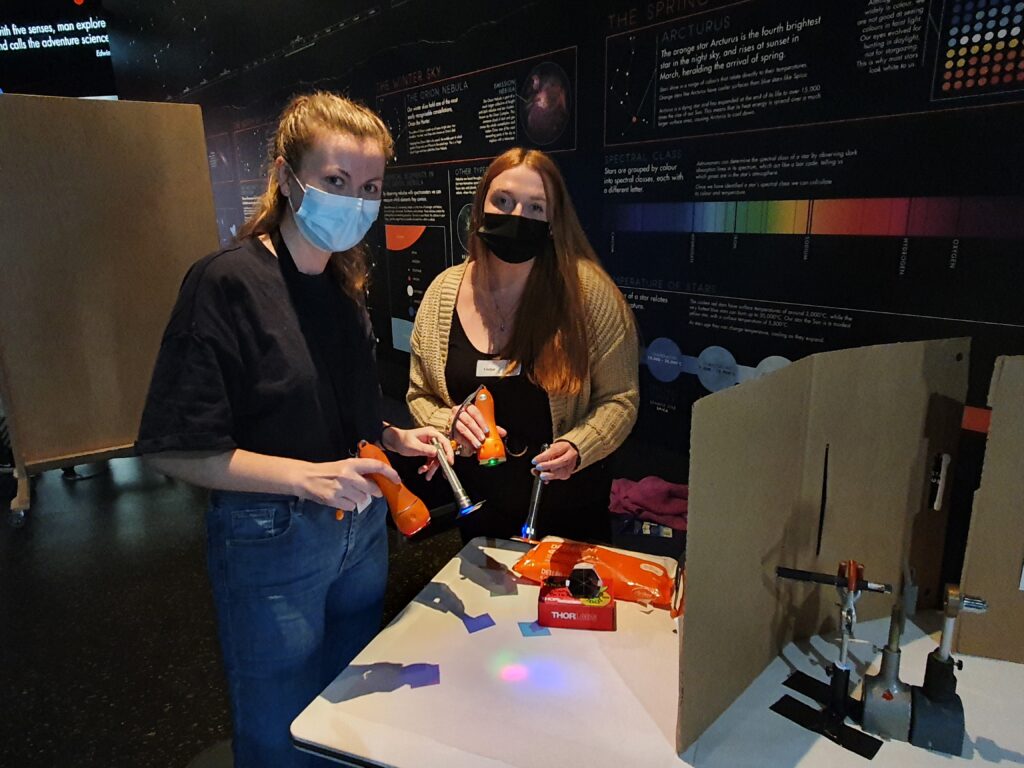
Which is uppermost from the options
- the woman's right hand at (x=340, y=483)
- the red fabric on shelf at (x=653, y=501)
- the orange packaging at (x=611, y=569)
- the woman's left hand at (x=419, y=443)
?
the woman's right hand at (x=340, y=483)

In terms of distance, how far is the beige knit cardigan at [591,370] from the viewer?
1.49 metres

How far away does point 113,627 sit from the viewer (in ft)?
7.75

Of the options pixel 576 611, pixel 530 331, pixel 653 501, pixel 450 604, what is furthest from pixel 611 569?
pixel 653 501

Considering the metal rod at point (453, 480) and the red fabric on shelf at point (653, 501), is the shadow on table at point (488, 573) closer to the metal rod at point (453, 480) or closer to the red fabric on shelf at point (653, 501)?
the metal rod at point (453, 480)

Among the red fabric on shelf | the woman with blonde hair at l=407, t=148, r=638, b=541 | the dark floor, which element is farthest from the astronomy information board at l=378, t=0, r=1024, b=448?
the dark floor

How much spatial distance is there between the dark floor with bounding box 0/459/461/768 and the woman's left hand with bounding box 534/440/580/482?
130cm

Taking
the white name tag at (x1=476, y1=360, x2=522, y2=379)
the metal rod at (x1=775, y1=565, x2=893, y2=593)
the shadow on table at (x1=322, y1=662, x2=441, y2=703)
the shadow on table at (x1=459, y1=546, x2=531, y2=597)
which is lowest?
the shadow on table at (x1=459, y1=546, x2=531, y2=597)

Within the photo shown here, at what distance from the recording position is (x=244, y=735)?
1108 mm

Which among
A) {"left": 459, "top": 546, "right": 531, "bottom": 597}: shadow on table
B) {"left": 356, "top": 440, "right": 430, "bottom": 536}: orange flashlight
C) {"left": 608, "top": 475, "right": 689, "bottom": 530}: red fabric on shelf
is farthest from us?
{"left": 608, "top": 475, "right": 689, "bottom": 530}: red fabric on shelf

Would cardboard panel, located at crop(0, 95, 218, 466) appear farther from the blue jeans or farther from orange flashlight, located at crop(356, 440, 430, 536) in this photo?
orange flashlight, located at crop(356, 440, 430, 536)

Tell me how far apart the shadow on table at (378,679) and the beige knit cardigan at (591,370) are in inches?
21.9

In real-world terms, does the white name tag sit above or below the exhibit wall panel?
below

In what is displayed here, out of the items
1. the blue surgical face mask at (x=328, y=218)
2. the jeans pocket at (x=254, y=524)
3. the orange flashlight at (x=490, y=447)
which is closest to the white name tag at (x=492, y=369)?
the orange flashlight at (x=490, y=447)

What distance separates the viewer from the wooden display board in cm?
309
